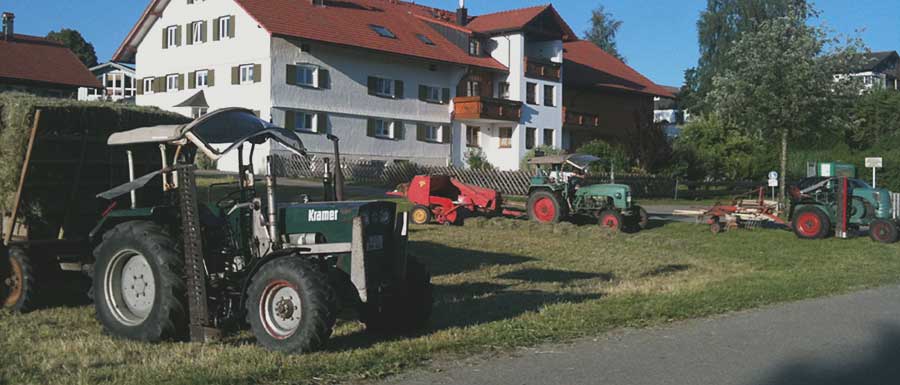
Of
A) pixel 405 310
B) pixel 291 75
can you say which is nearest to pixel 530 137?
pixel 291 75

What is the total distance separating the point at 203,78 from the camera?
155ft

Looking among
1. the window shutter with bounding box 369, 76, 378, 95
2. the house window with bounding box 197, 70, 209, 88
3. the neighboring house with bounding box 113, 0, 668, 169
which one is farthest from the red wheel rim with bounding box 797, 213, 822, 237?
the house window with bounding box 197, 70, 209, 88

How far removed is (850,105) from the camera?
38.8m

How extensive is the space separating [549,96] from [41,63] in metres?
29.3

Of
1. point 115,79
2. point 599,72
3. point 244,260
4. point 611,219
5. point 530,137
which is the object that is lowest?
point 611,219

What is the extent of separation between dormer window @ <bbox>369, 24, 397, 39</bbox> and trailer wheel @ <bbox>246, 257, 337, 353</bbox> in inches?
1627

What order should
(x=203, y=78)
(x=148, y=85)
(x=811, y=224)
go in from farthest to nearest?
1. (x=148, y=85)
2. (x=203, y=78)
3. (x=811, y=224)

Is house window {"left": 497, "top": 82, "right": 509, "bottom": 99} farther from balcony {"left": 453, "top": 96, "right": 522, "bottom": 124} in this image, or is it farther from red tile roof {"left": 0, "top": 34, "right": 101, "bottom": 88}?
red tile roof {"left": 0, "top": 34, "right": 101, "bottom": 88}

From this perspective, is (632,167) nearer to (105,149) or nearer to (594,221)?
(594,221)

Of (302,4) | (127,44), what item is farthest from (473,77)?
(127,44)

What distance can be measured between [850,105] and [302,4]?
26.2 meters

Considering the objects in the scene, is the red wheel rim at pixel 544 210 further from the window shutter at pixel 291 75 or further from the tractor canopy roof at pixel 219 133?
the window shutter at pixel 291 75

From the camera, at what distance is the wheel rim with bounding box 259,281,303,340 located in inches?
321

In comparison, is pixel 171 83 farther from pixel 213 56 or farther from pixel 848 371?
pixel 848 371
